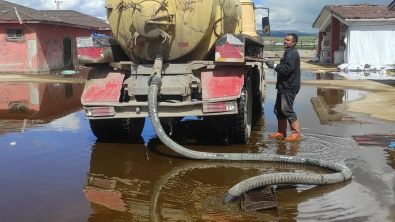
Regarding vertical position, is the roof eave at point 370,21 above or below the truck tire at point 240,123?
above

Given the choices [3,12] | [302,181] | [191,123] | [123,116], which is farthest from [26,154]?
[3,12]

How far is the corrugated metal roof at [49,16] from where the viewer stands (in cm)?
2051

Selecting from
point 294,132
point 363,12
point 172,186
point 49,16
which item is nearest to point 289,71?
point 294,132

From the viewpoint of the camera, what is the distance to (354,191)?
4512 mm

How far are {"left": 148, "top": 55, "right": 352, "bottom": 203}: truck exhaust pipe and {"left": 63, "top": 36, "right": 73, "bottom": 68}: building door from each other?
19.8 m

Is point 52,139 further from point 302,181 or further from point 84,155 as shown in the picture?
point 302,181

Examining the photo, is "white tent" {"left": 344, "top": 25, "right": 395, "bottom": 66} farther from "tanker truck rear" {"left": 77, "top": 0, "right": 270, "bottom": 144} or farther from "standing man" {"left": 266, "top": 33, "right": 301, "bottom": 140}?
"tanker truck rear" {"left": 77, "top": 0, "right": 270, "bottom": 144}

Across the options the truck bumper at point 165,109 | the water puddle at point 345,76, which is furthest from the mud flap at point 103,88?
the water puddle at point 345,76

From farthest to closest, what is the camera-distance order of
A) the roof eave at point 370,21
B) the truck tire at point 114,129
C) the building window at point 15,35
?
the roof eave at point 370,21, the building window at point 15,35, the truck tire at point 114,129

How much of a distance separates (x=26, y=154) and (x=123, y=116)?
57.5 inches

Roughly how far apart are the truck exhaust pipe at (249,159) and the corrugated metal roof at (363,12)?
2022 centimetres

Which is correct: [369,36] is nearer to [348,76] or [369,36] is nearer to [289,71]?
[348,76]

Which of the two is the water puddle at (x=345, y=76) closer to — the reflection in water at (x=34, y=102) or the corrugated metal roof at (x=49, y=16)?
the reflection in water at (x=34, y=102)

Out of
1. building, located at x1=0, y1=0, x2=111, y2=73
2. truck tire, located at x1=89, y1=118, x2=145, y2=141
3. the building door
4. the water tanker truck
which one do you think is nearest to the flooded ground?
building, located at x1=0, y1=0, x2=111, y2=73
